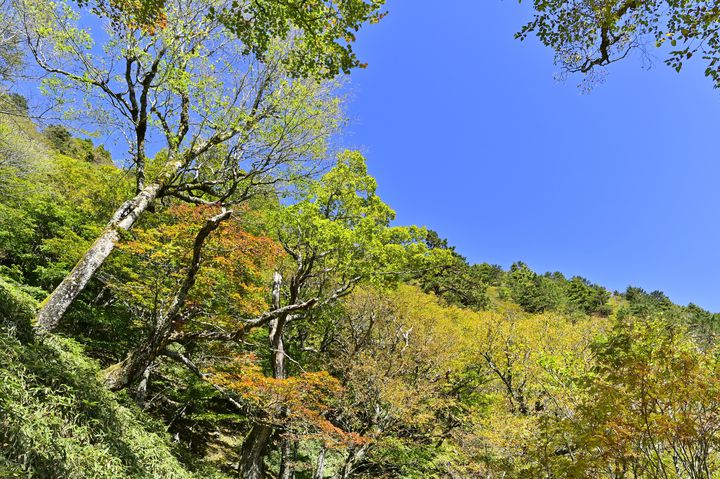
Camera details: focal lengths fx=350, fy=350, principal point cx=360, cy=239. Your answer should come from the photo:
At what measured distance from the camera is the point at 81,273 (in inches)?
223

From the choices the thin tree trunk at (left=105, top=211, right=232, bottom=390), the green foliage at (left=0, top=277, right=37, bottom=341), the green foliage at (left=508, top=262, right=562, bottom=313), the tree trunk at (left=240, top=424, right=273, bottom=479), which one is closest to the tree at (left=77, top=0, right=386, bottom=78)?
the thin tree trunk at (left=105, top=211, right=232, bottom=390)

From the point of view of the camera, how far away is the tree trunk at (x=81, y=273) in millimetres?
5488

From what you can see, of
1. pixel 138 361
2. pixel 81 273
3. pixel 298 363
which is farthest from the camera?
pixel 298 363

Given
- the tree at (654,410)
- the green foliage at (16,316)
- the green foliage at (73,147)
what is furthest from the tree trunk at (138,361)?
the green foliage at (73,147)

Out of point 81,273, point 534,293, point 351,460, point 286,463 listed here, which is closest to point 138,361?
point 81,273

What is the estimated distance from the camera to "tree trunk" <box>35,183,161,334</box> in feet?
18.0

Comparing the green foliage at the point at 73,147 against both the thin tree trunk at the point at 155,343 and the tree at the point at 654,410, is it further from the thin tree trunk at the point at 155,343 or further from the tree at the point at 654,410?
the tree at the point at 654,410

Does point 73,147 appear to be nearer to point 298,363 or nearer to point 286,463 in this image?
point 298,363

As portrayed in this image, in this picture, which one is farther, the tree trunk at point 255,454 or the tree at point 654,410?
the tree trunk at point 255,454

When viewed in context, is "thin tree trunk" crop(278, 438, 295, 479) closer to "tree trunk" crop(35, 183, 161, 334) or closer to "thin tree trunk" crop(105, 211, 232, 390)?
"thin tree trunk" crop(105, 211, 232, 390)

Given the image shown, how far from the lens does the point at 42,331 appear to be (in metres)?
5.32

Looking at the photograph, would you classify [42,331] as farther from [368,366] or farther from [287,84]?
[368,366]

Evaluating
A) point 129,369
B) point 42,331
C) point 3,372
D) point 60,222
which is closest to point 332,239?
point 129,369

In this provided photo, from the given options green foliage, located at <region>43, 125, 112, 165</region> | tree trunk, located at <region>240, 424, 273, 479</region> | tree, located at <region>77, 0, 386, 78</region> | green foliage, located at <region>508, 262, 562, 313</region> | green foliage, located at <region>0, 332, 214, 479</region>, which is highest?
green foliage, located at <region>508, 262, 562, 313</region>
